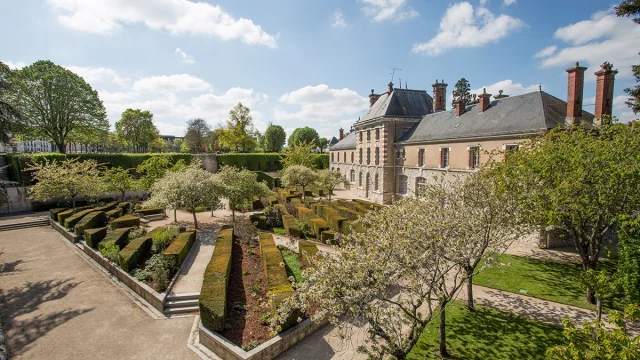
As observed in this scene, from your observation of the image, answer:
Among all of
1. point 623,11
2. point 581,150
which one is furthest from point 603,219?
point 623,11

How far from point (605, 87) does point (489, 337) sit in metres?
17.4

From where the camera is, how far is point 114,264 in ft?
51.3

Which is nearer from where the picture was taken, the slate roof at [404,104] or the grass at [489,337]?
the grass at [489,337]

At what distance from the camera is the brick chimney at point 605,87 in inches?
701

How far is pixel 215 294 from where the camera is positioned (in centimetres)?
1092

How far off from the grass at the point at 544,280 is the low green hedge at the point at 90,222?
80.7ft

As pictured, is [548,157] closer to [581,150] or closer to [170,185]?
[581,150]

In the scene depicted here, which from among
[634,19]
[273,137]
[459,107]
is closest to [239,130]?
[273,137]

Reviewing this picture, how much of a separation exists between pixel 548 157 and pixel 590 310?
20.6ft

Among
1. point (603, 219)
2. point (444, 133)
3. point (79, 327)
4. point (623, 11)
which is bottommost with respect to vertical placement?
point (79, 327)

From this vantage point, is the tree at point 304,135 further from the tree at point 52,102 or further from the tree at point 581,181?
the tree at point 581,181

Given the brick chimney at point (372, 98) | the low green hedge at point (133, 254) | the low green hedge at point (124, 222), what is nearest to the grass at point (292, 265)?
the low green hedge at point (133, 254)

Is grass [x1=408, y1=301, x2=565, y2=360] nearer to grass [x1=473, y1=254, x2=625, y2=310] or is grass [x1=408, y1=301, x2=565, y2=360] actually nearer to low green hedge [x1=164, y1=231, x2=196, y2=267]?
grass [x1=473, y1=254, x2=625, y2=310]

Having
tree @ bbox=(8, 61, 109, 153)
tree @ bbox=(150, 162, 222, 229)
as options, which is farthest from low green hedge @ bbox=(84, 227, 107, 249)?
tree @ bbox=(8, 61, 109, 153)
